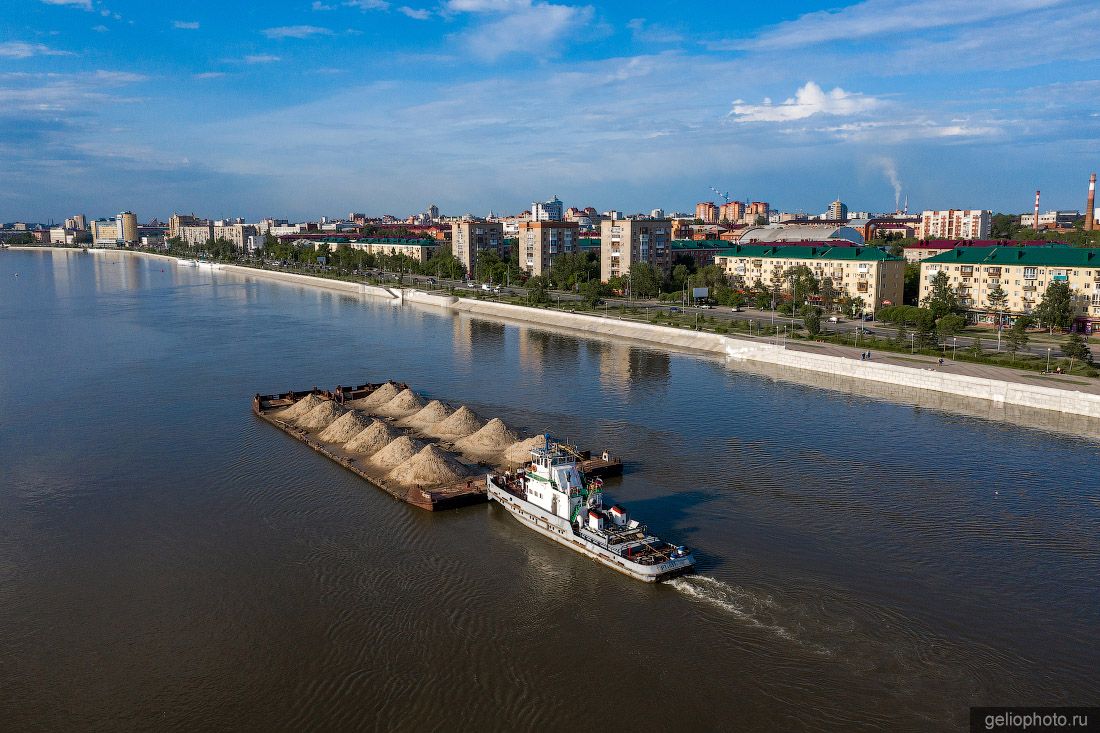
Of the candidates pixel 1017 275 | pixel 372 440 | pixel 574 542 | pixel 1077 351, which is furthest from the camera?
pixel 1017 275

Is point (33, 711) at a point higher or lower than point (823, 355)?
lower

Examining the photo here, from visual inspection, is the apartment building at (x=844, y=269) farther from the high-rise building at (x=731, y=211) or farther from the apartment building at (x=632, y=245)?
the high-rise building at (x=731, y=211)

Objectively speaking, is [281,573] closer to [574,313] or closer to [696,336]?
[696,336]

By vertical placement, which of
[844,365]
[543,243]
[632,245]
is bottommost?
[844,365]

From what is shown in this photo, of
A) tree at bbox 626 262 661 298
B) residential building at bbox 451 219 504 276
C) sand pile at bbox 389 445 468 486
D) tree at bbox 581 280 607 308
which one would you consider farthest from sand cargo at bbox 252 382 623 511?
residential building at bbox 451 219 504 276

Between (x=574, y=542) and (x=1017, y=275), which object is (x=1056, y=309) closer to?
(x=1017, y=275)

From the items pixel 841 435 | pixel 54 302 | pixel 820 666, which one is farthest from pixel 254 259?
pixel 820 666

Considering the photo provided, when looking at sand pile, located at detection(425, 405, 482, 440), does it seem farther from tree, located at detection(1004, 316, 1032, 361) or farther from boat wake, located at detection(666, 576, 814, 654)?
tree, located at detection(1004, 316, 1032, 361)

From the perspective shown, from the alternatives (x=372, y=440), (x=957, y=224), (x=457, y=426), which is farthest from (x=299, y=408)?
(x=957, y=224)
